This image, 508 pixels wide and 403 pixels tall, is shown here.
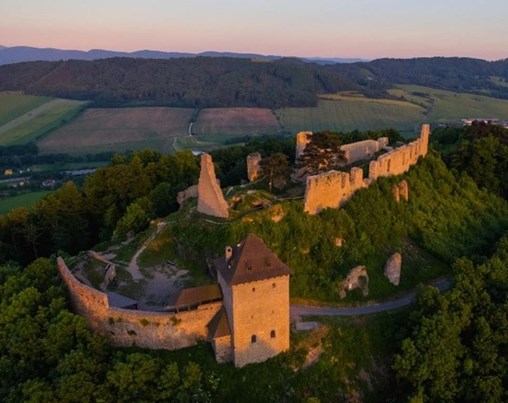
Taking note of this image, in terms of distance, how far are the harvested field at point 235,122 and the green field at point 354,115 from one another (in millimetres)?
4352

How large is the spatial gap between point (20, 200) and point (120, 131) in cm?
5367

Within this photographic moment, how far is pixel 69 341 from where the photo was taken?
28859 millimetres

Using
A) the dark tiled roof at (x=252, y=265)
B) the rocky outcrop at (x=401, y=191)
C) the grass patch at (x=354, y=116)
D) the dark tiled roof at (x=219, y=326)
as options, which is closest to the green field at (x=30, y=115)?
the grass patch at (x=354, y=116)

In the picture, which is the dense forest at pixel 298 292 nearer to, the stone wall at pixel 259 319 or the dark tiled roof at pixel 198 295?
the stone wall at pixel 259 319

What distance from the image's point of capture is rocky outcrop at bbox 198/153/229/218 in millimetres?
37750

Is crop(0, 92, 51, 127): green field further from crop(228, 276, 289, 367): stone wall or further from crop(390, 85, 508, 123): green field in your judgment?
crop(228, 276, 289, 367): stone wall

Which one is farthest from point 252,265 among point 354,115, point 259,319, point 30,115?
point 30,115

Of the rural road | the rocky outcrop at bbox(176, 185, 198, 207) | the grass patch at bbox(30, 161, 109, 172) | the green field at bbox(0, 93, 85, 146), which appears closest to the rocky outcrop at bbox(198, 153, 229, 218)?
the rocky outcrop at bbox(176, 185, 198, 207)

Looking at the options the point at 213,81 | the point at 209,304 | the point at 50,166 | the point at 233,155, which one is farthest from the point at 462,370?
the point at 213,81

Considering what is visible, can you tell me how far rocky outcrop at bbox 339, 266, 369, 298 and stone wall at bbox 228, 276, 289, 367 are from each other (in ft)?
23.8

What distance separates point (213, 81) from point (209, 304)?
535ft

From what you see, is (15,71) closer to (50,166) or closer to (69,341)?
(50,166)

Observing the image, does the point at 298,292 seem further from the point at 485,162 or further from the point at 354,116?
the point at 354,116

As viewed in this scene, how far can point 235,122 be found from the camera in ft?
457
